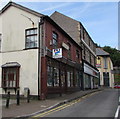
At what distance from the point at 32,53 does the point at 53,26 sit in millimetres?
3889

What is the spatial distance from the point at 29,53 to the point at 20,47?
130cm

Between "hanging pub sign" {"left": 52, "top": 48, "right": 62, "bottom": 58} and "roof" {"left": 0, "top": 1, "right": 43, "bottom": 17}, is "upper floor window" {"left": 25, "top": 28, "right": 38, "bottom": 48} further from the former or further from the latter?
"hanging pub sign" {"left": 52, "top": 48, "right": 62, "bottom": 58}

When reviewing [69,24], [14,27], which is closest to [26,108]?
[14,27]

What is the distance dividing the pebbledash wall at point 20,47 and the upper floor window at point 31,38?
0.36 m

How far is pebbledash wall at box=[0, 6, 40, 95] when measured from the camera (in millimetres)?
14742

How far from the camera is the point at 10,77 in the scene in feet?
51.0

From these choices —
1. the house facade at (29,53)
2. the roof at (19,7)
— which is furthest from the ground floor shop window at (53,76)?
the roof at (19,7)

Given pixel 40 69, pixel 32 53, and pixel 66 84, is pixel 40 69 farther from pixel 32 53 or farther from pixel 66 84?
pixel 66 84

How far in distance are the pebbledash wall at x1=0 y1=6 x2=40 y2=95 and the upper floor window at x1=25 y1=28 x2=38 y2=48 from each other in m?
0.36

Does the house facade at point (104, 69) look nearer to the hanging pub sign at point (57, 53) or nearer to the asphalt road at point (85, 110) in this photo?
the hanging pub sign at point (57, 53)

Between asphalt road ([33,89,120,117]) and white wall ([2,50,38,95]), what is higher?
white wall ([2,50,38,95])

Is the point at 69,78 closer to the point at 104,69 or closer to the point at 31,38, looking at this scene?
the point at 31,38

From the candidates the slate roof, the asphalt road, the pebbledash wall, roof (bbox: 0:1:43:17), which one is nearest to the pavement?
the asphalt road

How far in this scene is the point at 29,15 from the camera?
52.4ft
